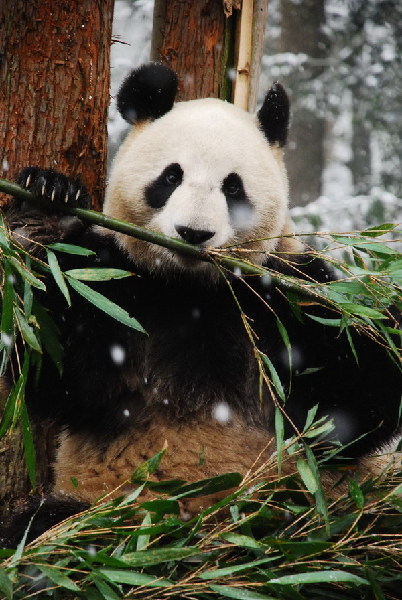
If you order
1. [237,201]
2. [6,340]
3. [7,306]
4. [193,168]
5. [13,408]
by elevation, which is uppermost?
[193,168]

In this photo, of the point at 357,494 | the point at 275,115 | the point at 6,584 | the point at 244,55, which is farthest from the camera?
the point at 244,55

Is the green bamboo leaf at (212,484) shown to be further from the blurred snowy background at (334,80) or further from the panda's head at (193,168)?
the blurred snowy background at (334,80)

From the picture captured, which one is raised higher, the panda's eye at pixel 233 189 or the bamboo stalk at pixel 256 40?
the bamboo stalk at pixel 256 40

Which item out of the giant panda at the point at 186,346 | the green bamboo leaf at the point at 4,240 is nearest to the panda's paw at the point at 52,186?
the giant panda at the point at 186,346

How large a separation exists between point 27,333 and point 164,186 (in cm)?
108

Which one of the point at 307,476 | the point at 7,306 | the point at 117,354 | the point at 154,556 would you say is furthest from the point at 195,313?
the point at 154,556

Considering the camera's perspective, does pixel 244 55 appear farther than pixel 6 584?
Yes

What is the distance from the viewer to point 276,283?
8.87 ft

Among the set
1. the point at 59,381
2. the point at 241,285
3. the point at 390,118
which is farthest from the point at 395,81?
the point at 59,381

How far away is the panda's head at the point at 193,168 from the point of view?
312 centimetres

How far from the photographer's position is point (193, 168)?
124 inches

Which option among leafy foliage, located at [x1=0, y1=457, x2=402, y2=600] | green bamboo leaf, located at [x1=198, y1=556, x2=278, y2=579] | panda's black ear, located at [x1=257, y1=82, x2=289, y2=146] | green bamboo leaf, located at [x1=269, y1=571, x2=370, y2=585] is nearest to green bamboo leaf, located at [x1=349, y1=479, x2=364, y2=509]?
leafy foliage, located at [x1=0, y1=457, x2=402, y2=600]

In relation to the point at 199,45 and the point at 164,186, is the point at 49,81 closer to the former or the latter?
the point at 164,186

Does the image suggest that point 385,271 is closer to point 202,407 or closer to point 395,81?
point 202,407
